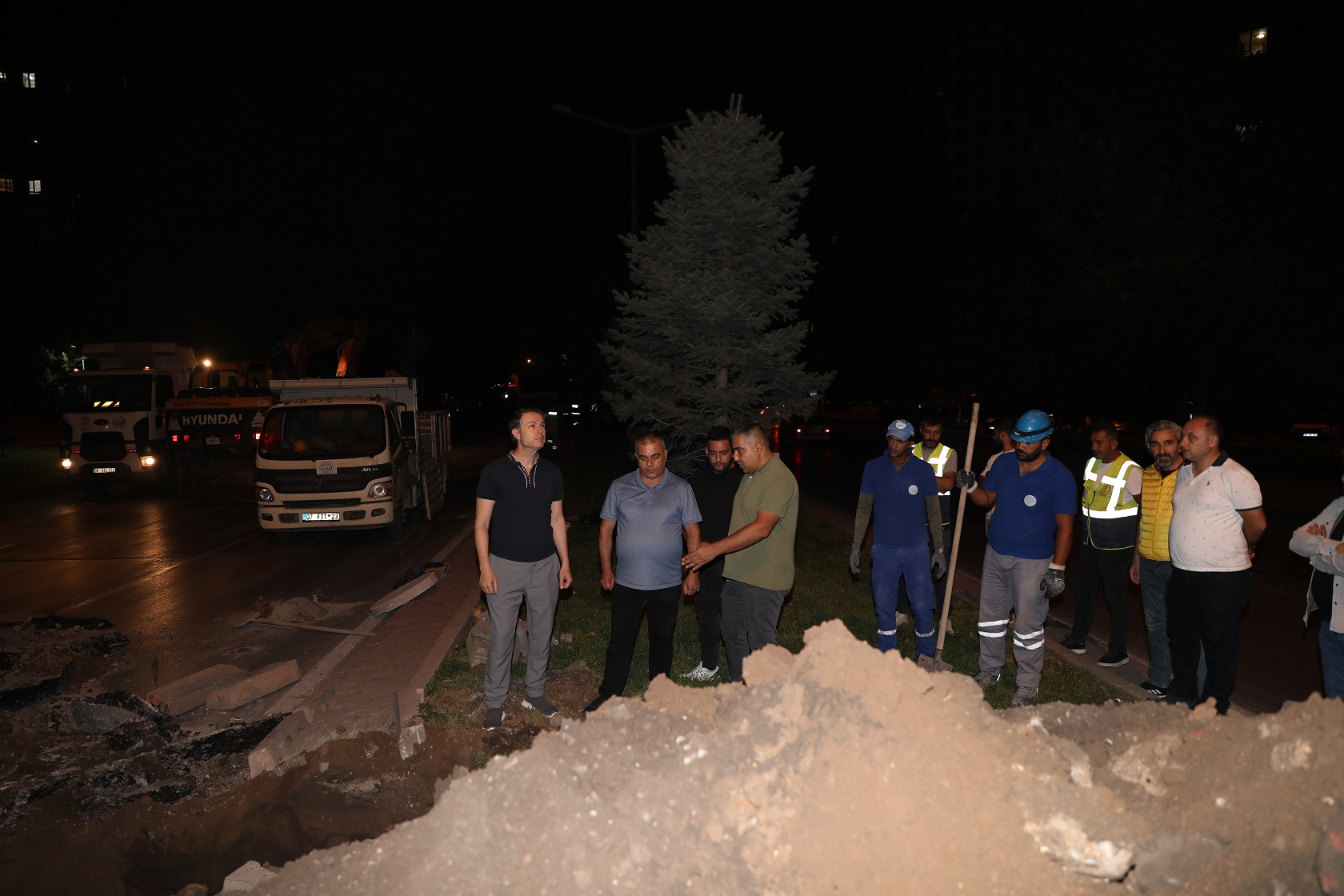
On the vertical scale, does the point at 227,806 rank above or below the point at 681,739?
below

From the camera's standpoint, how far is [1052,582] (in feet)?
19.3

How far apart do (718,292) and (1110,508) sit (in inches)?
230

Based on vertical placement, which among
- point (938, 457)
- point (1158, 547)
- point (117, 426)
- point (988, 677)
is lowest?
point (988, 677)

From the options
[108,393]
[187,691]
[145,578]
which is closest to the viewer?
[187,691]

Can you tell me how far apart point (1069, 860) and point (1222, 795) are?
2.47ft

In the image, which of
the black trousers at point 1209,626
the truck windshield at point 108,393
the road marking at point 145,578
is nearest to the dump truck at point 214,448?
the truck windshield at point 108,393

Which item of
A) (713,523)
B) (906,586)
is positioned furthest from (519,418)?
(906,586)

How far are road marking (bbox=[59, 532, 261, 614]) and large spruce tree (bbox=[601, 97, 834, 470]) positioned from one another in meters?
6.19

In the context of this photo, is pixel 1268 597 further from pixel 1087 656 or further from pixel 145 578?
pixel 145 578

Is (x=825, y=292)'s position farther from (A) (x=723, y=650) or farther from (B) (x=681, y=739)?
(B) (x=681, y=739)

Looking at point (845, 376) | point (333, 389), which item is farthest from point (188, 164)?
point (845, 376)

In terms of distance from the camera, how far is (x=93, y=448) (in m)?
19.7

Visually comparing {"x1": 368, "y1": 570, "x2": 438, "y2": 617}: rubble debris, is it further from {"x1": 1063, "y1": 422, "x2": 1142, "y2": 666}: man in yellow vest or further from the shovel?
{"x1": 1063, "y1": 422, "x2": 1142, "y2": 666}: man in yellow vest

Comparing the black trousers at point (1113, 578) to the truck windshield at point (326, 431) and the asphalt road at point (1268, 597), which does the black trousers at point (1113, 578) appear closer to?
the asphalt road at point (1268, 597)
